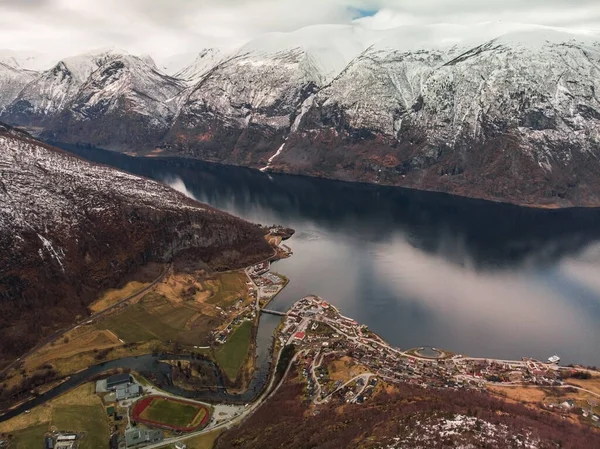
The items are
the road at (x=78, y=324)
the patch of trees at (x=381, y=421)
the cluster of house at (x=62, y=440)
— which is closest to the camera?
the patch of trees at (x=381, y=421)

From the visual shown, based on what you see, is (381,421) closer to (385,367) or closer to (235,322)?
(385,367)

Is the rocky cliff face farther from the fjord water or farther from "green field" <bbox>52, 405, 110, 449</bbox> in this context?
the fjord water

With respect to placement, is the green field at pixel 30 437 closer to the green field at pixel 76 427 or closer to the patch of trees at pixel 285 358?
the green field at pixel 76 427

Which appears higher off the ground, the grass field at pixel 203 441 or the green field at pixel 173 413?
the green field at pixel 173 413

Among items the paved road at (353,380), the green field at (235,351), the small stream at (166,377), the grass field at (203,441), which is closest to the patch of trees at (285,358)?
the small stream at (166,377)

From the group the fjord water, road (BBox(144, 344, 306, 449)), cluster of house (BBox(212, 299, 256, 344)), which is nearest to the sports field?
road (BBox(144, 344, 306, 449))

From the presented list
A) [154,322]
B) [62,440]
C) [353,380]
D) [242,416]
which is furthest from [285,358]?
[62,440]

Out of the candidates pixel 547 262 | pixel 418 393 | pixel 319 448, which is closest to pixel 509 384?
pixel 418 393
